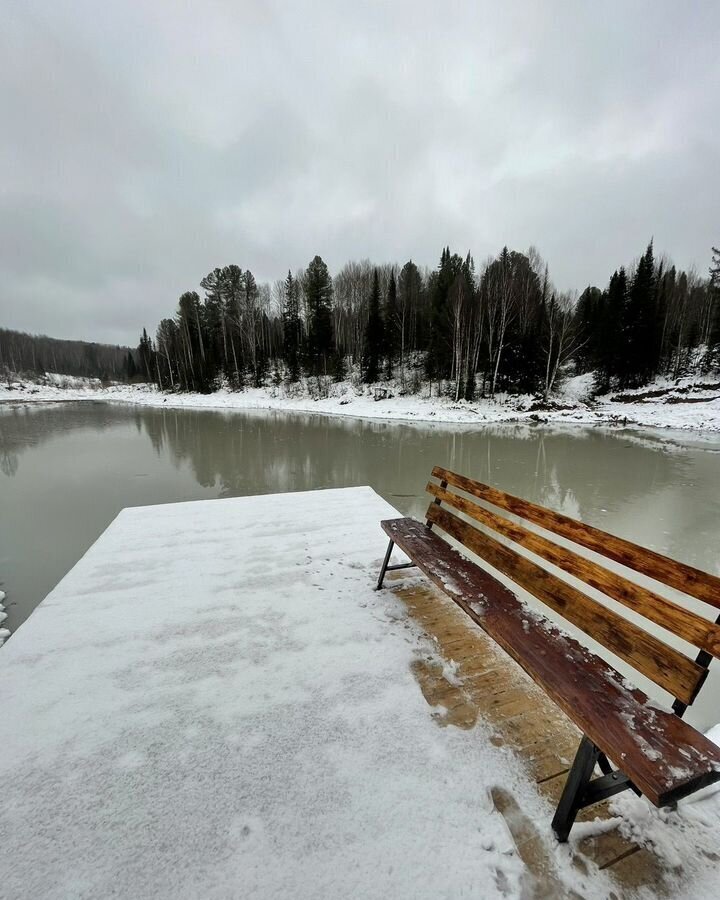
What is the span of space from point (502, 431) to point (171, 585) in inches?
689

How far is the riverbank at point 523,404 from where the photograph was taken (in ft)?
72.4

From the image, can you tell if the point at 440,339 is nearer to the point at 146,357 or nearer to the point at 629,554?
the point at 629,554

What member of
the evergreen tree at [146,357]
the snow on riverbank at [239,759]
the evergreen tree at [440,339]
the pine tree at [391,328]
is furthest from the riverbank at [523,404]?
the evergreen tree at [146,357]

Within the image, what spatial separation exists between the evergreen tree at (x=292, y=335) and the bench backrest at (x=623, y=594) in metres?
37.8

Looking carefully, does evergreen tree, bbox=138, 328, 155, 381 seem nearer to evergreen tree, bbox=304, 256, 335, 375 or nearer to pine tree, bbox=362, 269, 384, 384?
evergreen tree, bbox=304, 256, 335, 375

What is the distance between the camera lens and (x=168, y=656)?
2588mm

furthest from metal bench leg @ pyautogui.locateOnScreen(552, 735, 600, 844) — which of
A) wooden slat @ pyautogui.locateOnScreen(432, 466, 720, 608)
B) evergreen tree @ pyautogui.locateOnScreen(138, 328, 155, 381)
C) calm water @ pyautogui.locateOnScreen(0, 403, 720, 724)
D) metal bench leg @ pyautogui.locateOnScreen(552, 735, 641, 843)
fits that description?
evergreen tree @ pyautogui.locateOnScreen(138, 328, 155, 381)

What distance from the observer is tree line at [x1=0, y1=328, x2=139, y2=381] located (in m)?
69.1

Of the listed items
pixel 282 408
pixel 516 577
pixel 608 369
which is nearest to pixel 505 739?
pixel 516 577

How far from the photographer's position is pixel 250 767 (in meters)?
1.85

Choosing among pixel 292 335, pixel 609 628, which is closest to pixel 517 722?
pixel 609 628

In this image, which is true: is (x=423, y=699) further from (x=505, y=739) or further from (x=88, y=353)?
(x=88, y=353)

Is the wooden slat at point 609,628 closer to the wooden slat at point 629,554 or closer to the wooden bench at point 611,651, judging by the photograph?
the wooden bench at point 611,651

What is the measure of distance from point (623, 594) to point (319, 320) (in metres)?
38.8
